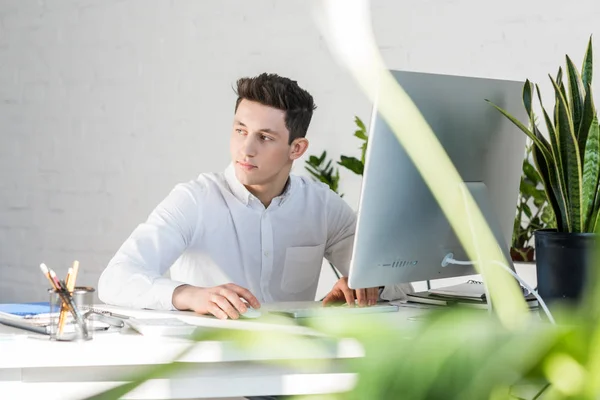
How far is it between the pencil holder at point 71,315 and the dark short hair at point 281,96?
978 millimetres

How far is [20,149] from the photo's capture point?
4008mm

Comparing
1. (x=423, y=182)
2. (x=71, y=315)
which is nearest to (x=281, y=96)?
(x=423, y=182)

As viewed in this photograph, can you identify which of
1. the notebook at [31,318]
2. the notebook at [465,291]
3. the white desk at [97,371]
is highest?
the notebook at [31,318]

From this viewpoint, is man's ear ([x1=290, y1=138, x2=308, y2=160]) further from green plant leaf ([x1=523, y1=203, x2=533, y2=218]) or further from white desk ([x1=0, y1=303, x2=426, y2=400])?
white desk ([x1=0, y1=303, x2=426, y2=400])

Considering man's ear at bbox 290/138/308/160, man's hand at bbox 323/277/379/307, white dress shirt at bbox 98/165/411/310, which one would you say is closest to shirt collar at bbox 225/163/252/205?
white dress shirt at bbox 98/165/411/310

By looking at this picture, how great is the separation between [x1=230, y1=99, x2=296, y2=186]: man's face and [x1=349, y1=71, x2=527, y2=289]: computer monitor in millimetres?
687

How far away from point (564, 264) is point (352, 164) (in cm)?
157

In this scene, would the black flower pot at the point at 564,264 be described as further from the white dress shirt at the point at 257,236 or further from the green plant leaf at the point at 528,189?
the green plant leaf at the point at 528,189

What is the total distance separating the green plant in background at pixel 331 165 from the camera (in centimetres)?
298

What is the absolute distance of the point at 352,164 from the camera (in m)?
2.97

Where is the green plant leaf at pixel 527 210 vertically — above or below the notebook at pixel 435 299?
above

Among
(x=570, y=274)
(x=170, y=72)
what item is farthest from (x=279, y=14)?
(x=570, y=274)

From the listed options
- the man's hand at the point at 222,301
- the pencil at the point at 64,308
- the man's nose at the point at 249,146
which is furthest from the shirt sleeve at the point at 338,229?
the pencil at the point at 64,308

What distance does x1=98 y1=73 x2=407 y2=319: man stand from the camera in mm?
2174
